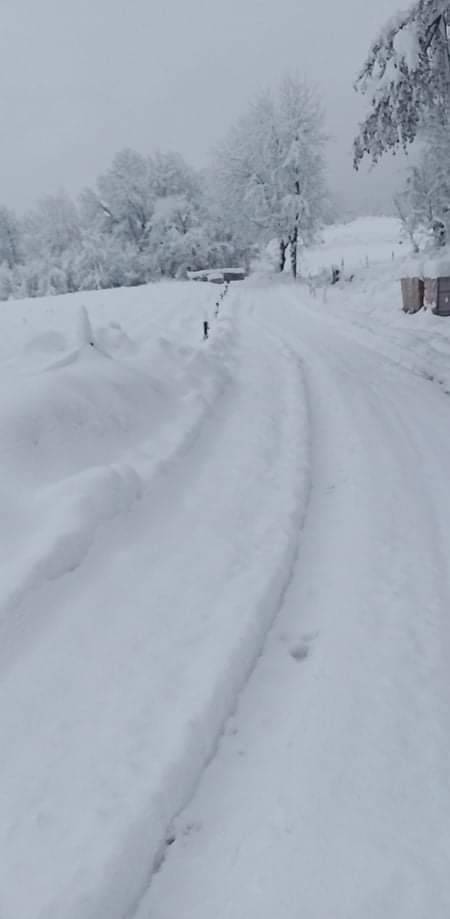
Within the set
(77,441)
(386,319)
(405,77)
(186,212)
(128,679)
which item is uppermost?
(186,212)

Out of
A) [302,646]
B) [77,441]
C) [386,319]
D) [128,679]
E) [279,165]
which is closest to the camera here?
[128,679]

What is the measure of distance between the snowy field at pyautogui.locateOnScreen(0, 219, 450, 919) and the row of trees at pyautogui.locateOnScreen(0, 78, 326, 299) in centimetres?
3311

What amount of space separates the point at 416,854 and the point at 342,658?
89 centimetres

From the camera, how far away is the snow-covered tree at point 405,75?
23.6 ft

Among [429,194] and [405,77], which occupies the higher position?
[429,194]

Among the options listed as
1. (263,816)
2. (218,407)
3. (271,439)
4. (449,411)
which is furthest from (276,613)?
(449,411)

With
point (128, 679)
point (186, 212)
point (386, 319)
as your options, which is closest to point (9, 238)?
point (186, 212)

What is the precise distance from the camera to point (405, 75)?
7.57 m

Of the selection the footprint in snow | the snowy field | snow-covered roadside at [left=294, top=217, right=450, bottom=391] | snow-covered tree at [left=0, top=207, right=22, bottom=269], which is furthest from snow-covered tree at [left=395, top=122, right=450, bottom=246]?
snow-covered tree at [left=0, top=207, right=22, bottom=269]

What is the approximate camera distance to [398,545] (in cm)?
Result: 343

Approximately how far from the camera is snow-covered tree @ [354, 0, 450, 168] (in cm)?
720

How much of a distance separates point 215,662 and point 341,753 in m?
0.68

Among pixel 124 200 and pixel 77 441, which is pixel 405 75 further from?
pixel 124 200

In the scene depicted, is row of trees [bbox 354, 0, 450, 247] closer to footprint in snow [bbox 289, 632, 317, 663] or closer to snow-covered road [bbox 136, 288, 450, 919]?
snow-covered road [bbox 136, 288, 450, 919]
